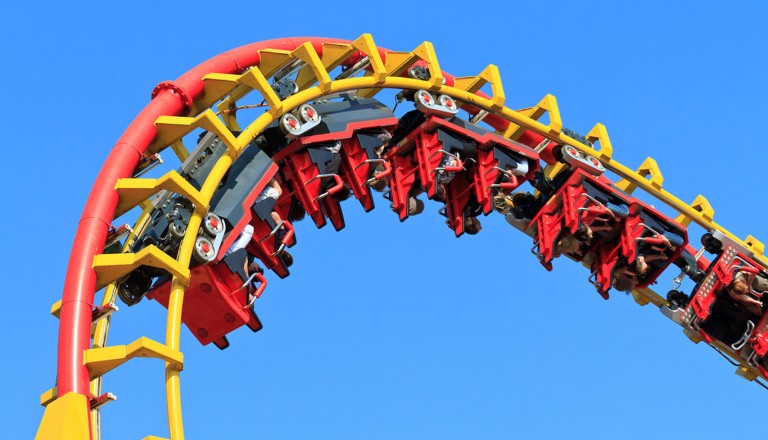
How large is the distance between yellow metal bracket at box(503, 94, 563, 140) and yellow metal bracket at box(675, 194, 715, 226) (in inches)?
121

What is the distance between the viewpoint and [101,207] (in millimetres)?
16938

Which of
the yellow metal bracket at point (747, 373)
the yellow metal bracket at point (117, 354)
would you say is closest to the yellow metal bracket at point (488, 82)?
the yellow metal bracket at point (747, 373)

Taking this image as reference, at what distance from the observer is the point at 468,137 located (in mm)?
21344

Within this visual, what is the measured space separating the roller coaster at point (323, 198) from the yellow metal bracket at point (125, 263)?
0.8 inches

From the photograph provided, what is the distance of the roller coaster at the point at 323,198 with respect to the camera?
1664cm

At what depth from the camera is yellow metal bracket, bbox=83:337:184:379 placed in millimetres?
15672

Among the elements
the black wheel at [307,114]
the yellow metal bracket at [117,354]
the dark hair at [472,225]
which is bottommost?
the yellow metal bracket at [117,354]

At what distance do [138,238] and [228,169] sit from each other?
1374 millimetres

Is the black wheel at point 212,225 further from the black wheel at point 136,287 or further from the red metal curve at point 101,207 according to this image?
the red metal curve at point 101,207

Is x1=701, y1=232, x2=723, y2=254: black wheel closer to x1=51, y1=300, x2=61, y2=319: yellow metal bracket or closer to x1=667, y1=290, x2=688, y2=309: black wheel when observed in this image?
x1=667, y1=290, x2=688, y2=309: black wheel

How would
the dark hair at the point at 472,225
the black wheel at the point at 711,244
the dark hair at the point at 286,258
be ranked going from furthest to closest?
the black wheel at the point at 711,244, the dark hair at the point at 472,225, the dark hair at the point at 286,258

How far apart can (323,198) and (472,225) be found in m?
3.25

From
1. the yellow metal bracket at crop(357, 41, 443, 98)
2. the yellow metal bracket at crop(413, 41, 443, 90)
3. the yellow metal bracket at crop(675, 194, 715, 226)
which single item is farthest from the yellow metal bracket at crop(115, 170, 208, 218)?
the yellow metal bracket at crop(675, 194, 715, 226)

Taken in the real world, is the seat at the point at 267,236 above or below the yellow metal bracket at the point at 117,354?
above
